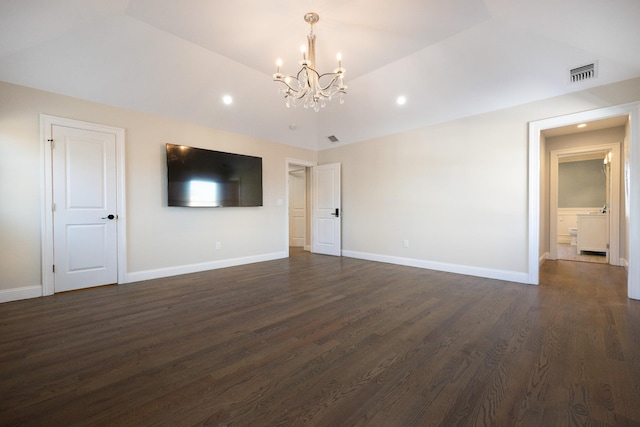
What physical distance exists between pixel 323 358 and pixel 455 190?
12.1 ft

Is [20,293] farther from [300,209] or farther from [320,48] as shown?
[300,209]

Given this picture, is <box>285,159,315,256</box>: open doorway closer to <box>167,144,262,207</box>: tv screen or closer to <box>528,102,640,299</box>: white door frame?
<box>167,144,262,207</box>: tv screen

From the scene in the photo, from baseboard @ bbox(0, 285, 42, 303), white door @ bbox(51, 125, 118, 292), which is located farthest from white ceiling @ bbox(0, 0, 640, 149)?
baseboard @ bbox(0, 285, 42, 303)

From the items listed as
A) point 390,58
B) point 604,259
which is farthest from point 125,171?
point 604,259

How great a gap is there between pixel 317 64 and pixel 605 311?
15.0ft

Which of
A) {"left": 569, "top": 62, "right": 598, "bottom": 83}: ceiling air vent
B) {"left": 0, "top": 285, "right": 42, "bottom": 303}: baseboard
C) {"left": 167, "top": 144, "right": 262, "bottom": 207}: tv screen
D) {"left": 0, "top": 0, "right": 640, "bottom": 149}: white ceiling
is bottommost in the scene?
{"left": 0, "top": 285, "right": 42, "bottom": 303}: baseboard

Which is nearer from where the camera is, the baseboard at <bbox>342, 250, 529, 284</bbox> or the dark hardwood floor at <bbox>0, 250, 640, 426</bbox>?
the dark hardwood floor at <bbox>0, 250, 640, 426</bbox>

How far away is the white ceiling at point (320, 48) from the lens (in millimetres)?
2680

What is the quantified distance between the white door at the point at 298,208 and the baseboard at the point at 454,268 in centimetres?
227

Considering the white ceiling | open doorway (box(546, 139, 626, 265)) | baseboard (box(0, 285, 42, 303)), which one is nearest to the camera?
the white ceiling

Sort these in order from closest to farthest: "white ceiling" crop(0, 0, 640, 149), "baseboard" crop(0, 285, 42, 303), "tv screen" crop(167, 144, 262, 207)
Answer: "white ceiling" crop(0, 0, 640, 149) → "baseboard" crop(0, 285, 42, 303) → "tv screen" crop(167, 144, 262, 207)

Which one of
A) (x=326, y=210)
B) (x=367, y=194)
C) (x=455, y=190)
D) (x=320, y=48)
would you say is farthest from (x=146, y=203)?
(x=455, y=190)

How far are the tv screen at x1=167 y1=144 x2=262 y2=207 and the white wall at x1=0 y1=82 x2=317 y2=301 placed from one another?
0.18 m

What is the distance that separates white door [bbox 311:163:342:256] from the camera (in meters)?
6.06
